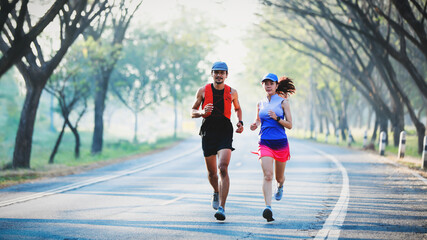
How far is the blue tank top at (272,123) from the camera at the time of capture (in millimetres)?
6504

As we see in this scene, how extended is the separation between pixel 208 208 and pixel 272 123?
1919 millimetres

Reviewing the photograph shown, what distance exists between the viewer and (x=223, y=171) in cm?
628

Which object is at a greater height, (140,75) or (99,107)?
(140,75)

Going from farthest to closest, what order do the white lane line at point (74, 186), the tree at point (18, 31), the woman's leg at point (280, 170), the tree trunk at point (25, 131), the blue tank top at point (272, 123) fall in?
the tree trunk at point (25, 131) < the tree at point (18, 31) < the white lane line at point (74, 186) < the woman's leg at point (280, 170) < the blue tank top at point (272, 123)

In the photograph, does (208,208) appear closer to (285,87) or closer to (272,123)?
(272,123)

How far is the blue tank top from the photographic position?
6.50 metres

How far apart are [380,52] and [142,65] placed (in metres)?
21.3

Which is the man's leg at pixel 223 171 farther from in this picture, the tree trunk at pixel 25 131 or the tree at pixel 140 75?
the tree at pixel 140 75

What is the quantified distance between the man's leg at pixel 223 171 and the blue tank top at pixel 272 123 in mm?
648

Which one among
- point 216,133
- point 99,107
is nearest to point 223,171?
point 216,133

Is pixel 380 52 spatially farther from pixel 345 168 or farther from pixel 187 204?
pixel 187 204

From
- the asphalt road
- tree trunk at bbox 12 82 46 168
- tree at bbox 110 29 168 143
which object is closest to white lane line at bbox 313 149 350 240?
the asphalt road

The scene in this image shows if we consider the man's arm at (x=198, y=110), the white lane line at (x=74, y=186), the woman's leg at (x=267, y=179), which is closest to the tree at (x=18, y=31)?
the white lane line at (x=74, y=186)

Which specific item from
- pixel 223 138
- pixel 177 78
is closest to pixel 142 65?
pixel 177 78
